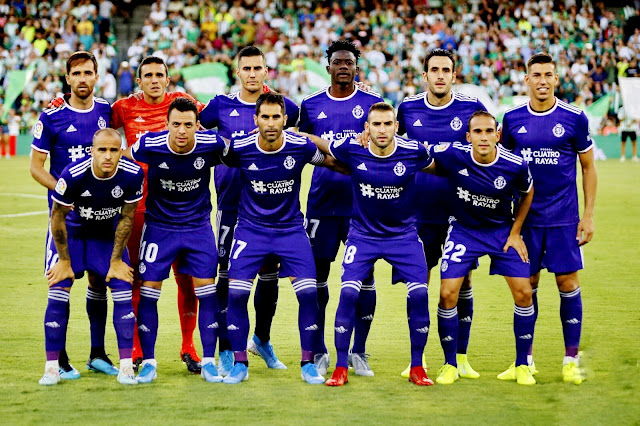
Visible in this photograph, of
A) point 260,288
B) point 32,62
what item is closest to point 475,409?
point 260,288

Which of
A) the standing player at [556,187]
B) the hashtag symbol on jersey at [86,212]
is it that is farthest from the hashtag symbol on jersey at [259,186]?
the standing player at [556,187]

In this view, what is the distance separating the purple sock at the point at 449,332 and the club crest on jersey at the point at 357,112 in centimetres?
169

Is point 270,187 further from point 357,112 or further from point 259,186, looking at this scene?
point 357,112

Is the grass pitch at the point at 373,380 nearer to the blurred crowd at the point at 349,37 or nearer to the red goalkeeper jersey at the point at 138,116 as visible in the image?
the red goalkeeper jersey at the point at 138,116

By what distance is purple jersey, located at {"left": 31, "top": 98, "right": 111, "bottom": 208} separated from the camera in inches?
282

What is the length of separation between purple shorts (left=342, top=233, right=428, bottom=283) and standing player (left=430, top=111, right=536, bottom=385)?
20 centimetres

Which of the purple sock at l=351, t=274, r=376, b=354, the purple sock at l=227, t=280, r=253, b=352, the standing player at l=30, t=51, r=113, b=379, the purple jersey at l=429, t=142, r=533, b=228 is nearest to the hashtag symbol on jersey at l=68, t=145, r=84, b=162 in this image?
the standing player at l=30, t=51, r=113, b=379

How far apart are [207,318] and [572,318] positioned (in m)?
2.69

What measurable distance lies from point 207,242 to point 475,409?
2281mm

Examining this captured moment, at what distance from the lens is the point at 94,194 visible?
6.73 meters

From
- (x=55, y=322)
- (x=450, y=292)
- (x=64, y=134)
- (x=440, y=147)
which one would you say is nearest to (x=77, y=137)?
(x=64, y=134)

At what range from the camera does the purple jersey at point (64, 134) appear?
716 cm

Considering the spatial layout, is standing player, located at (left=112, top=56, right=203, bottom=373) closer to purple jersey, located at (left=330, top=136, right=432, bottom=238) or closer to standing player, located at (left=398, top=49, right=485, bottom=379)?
purple jersey, located at (left=330, top=136, right=432, bottom=238)

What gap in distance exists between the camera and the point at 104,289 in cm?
707
